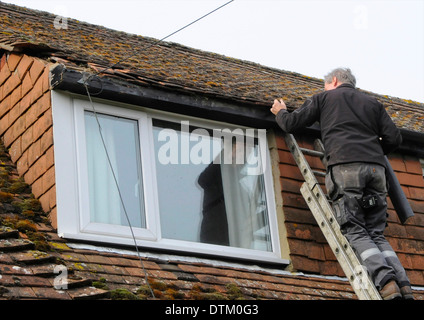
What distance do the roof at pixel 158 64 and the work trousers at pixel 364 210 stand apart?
4.49ft

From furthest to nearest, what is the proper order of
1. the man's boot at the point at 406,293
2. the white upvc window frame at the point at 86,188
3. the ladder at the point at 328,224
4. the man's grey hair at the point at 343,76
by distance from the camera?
the man's grey hair at the point at 343,76 → the white upvc window frame at the point at 86,188 → the ladder at the point at 328,224 → the man's boot at the point at 406,293

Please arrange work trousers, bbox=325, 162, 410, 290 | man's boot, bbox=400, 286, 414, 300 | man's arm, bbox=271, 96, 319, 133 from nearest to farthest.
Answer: man's boot, bbox=400, 286, 414, 300 < work trousers, bbox=325, 162, 410, 290 < man's arm, bbox=271, 96, 319, 133

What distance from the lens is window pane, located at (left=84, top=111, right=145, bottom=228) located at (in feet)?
20.6

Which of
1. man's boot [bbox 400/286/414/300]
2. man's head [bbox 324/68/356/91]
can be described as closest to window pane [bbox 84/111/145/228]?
man's head [bbox 324/68/356/91]

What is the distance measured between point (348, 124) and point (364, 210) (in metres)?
0.76

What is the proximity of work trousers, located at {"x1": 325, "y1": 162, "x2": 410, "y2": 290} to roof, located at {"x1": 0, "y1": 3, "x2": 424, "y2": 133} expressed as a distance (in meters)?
1.37

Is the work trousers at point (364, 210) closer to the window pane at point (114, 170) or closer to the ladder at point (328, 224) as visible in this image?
the ladder at point (328, 224)

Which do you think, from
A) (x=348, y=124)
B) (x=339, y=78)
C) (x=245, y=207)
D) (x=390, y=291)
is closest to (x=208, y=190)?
(x=245, y=207)

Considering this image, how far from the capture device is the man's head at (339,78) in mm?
6844

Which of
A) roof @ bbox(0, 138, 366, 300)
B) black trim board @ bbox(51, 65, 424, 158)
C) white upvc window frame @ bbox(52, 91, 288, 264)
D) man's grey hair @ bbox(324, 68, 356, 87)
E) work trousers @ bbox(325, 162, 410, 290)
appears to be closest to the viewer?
roof @ bbox(0, 138, 366, 300)

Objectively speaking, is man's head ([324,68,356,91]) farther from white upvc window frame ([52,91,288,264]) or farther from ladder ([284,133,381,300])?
white upvc window frame ([52,91,288,264])

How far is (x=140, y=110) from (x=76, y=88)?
65 centimetres

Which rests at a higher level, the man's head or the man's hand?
the man's head

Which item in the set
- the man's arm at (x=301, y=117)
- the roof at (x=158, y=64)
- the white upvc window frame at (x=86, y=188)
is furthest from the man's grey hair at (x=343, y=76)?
the white upvc window frame at (x=86, y=188)
